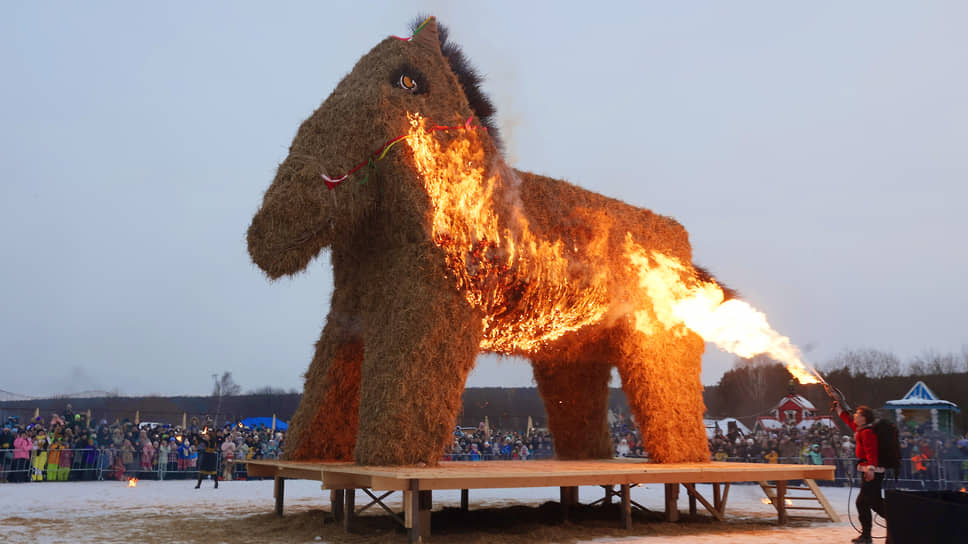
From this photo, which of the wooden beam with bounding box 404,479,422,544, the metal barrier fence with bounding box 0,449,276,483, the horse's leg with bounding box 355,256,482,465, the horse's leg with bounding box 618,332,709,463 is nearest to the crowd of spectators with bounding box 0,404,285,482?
the metal barrier fence with bounding box 0,449,276,483

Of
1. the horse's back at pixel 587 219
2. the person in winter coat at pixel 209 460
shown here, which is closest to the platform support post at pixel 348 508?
the horse's back at pixel 587 219

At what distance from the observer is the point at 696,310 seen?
1020 cm

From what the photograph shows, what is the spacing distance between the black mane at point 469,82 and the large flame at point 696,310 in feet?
8.27

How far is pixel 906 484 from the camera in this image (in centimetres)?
1544

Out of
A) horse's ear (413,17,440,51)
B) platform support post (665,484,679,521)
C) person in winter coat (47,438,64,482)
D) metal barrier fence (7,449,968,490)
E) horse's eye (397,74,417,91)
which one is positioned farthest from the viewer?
person in winter coat (47,438,64,482)

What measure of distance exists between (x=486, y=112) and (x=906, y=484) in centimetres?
1282

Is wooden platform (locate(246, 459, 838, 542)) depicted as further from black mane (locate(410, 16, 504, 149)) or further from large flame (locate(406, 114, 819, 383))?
black mane (locate(410, 16, 504, 149))

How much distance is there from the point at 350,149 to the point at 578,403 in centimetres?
598

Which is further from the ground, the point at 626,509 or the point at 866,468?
the point at 866,468

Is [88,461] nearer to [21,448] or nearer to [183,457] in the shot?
[21,448]

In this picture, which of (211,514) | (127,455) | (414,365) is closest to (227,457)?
(127,455)

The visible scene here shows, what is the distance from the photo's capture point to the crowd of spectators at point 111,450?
16125 millimetres

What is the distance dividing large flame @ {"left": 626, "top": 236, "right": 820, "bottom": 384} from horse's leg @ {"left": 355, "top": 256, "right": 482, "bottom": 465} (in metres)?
2.99

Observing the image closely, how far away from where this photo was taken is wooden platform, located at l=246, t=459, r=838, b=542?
645 centimetres
